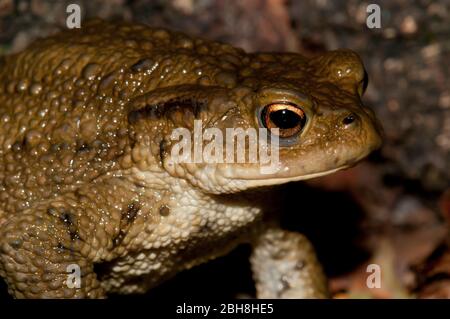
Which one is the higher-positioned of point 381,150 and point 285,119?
point 381,150

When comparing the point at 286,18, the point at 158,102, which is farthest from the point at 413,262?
the point at 158,102

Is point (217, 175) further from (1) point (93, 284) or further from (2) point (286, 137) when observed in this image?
(1) point (93, 284)

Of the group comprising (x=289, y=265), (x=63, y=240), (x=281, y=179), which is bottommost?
(x=63, y=240)

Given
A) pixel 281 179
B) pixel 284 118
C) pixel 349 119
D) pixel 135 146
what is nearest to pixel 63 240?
pixel 135 146

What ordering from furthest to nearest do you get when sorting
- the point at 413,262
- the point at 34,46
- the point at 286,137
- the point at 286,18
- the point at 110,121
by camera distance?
the point at 286,18
the point at 413,262
the point at 34,46
the point at 110,121
the point at 286,137

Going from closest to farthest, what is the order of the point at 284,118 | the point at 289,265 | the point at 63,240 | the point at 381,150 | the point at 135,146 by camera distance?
1. the point at 284,118
2. the point at 63,240
3. the point at 135,146
4. the point at 289,265
5. the point at 381,150

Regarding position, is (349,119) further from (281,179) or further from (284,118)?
(281,179)
